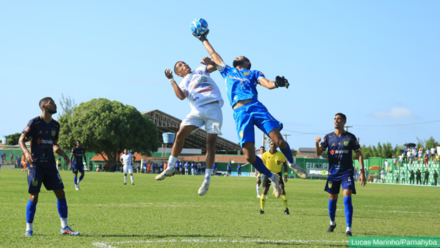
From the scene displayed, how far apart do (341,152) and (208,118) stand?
3515 millimetres

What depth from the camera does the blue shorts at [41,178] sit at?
8617 mm

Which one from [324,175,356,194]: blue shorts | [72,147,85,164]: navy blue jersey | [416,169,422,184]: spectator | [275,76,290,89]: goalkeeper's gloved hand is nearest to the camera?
[275,76,290,89]: goalkeeper's gloved hand

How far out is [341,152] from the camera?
10.1 meters

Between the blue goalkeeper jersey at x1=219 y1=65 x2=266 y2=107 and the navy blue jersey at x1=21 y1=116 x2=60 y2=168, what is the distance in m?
3.59

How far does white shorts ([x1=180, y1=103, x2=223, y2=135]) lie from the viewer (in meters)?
8.26

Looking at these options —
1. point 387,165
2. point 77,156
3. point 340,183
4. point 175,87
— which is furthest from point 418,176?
point 175,87

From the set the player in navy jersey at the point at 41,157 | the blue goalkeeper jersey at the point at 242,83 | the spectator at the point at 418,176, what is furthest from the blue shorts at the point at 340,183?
the spectator at the point at 418,176

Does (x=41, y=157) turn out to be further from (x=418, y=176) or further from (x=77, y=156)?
(x=418, y=176)

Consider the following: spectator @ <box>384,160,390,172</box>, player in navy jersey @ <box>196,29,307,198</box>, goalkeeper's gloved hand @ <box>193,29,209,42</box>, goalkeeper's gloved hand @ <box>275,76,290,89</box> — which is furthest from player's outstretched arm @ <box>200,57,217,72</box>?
spectator @ <box>384,160,390,172</box>

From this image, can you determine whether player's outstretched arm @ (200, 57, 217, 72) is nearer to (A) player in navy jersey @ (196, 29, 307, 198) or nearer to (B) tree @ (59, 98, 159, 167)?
(A) player in navy jersey @ (196, 29, 307, 198)

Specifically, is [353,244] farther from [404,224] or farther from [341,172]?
[404,224]

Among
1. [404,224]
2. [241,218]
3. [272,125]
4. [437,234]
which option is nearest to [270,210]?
[241,218]

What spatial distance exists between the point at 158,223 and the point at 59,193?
8.85 feet

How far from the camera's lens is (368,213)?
14914 mm
